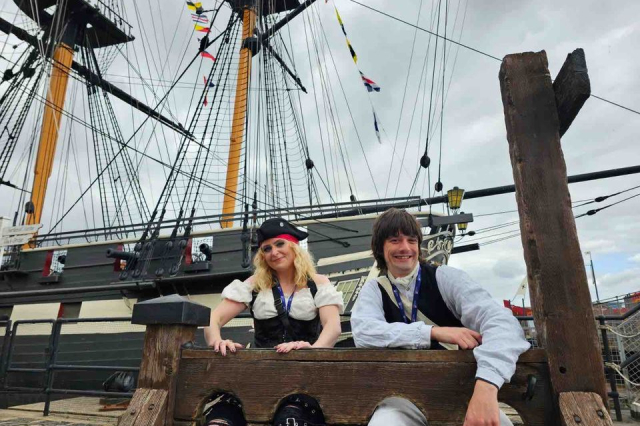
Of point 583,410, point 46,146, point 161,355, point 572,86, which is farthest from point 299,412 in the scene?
point 46,146

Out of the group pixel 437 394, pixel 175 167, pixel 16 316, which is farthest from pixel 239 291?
pixel 16 316

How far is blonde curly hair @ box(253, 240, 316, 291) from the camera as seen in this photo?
2.18m

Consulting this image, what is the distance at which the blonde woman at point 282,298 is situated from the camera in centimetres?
207

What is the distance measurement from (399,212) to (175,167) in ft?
28.9

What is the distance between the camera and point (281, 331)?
2.08 meters

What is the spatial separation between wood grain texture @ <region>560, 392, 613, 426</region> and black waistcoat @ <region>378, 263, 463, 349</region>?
16.9 inches

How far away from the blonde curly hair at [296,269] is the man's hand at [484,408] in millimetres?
1087

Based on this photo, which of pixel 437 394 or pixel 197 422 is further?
pixel 197 422

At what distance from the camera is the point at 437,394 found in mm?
1434

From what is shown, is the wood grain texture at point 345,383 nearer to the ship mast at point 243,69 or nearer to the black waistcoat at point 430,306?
the black waistcoat at point 430,306

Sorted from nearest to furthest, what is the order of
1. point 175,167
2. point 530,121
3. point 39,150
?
point 530,121 < point 175,167 < point 39,150

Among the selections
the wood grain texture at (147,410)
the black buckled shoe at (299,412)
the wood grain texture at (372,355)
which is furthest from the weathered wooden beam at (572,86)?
the wood grain texture at (147,410)

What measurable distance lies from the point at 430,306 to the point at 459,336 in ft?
0.76

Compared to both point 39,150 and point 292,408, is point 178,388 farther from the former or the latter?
point 39,150
